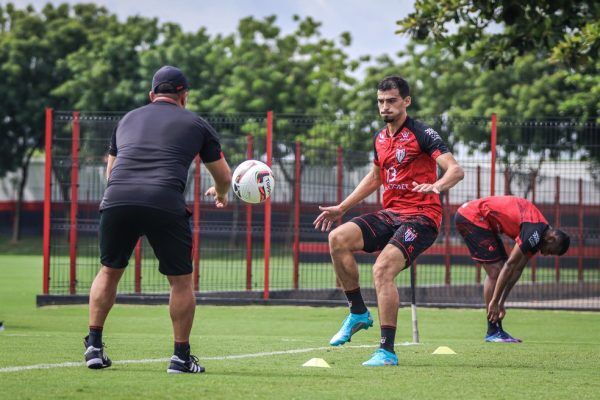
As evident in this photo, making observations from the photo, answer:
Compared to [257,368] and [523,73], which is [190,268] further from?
[523,73]

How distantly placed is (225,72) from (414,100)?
27.8ft

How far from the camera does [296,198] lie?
1841cm

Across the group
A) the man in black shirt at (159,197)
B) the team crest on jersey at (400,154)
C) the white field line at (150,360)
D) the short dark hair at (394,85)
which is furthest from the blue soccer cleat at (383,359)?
the short dark hair at (394,85)

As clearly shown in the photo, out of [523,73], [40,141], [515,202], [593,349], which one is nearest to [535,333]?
[515,202]

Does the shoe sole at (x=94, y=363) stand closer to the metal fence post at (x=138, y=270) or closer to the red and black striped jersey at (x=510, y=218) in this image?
the red and black striped jersey at (x=510, y=218)

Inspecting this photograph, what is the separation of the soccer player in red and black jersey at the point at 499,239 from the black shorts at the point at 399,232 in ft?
9.96

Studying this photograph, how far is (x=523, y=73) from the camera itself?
41625mm

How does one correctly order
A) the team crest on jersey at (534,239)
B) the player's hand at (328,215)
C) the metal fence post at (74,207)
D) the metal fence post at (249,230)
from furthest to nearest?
the metal fence post at (249,230) → the metal fence post at (74,207) → the team crest on jersey at (534,239) → the player's hand at (328,215)

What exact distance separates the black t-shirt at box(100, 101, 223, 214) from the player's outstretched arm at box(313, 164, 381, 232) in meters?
1.89

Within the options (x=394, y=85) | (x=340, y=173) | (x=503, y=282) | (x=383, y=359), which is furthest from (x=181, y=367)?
(x=340, y=173)

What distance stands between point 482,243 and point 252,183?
450 cm

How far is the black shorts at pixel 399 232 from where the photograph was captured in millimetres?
8859

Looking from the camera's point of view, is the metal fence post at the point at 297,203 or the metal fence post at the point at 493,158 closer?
the metal fence post at the point at 493,158

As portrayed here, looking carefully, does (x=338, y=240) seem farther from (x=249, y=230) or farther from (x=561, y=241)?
(x=249, y=230)
